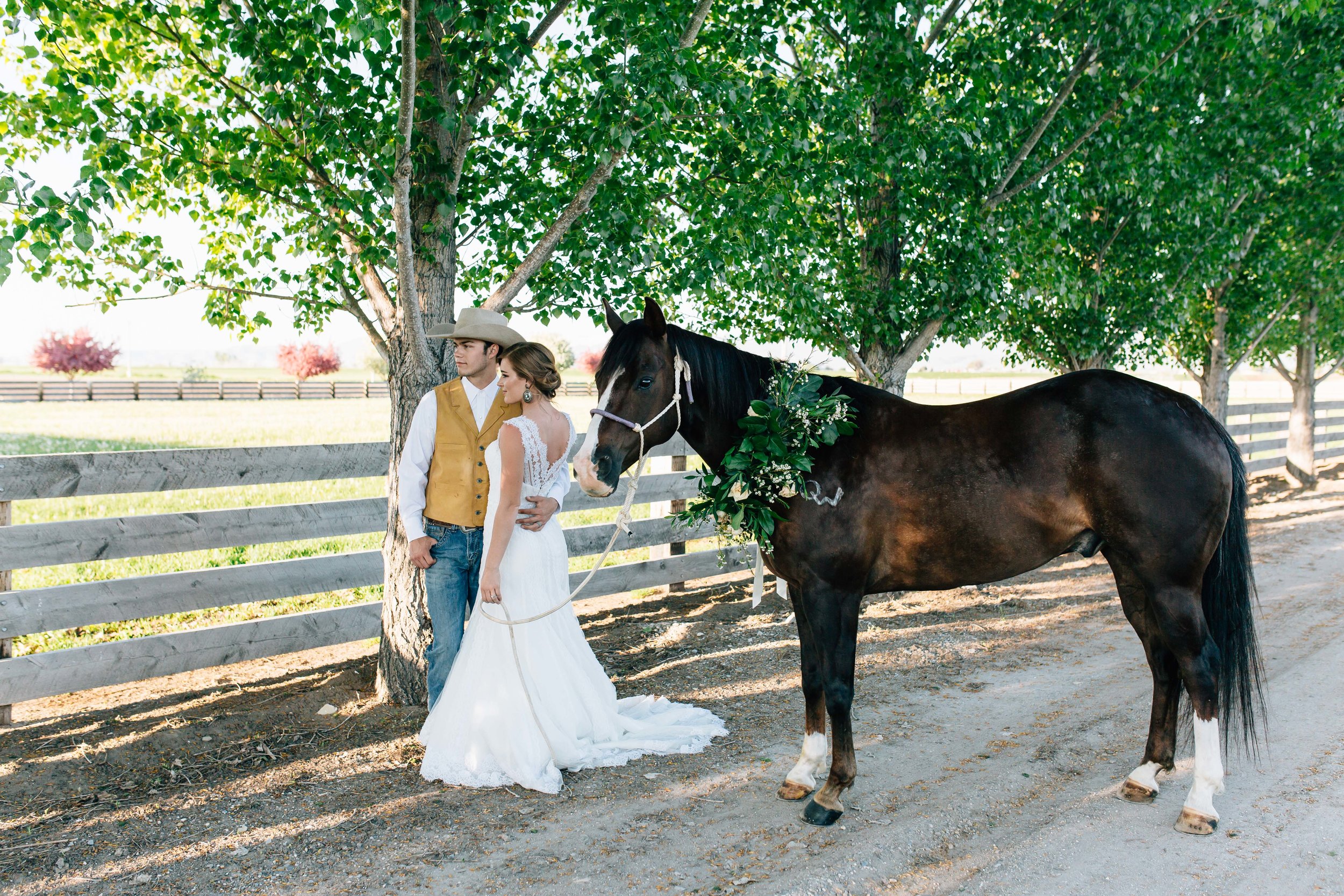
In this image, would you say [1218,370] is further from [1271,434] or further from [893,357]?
[893,357]

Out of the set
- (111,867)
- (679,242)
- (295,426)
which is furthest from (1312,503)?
(295,426)

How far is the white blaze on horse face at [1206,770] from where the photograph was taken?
11.6 ft

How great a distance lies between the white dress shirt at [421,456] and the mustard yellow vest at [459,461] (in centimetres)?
3

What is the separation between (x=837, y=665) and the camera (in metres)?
3.74

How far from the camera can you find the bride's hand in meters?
3.98

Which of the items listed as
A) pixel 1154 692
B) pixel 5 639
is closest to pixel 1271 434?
pixel 1154 692

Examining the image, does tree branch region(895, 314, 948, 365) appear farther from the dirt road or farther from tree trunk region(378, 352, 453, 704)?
tree trunk region(378, 352, 453, 704)

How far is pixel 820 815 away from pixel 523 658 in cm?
160

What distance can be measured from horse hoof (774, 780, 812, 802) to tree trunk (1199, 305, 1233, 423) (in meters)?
11.8

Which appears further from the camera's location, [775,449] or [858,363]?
[858,363]

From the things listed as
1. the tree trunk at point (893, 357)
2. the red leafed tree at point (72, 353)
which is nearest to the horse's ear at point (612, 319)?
the tree trunk at point (893, 357)

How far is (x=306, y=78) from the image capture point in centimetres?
428

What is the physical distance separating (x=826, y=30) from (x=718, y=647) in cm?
553

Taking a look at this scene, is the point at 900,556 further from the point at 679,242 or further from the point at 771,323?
the point at 771,323
